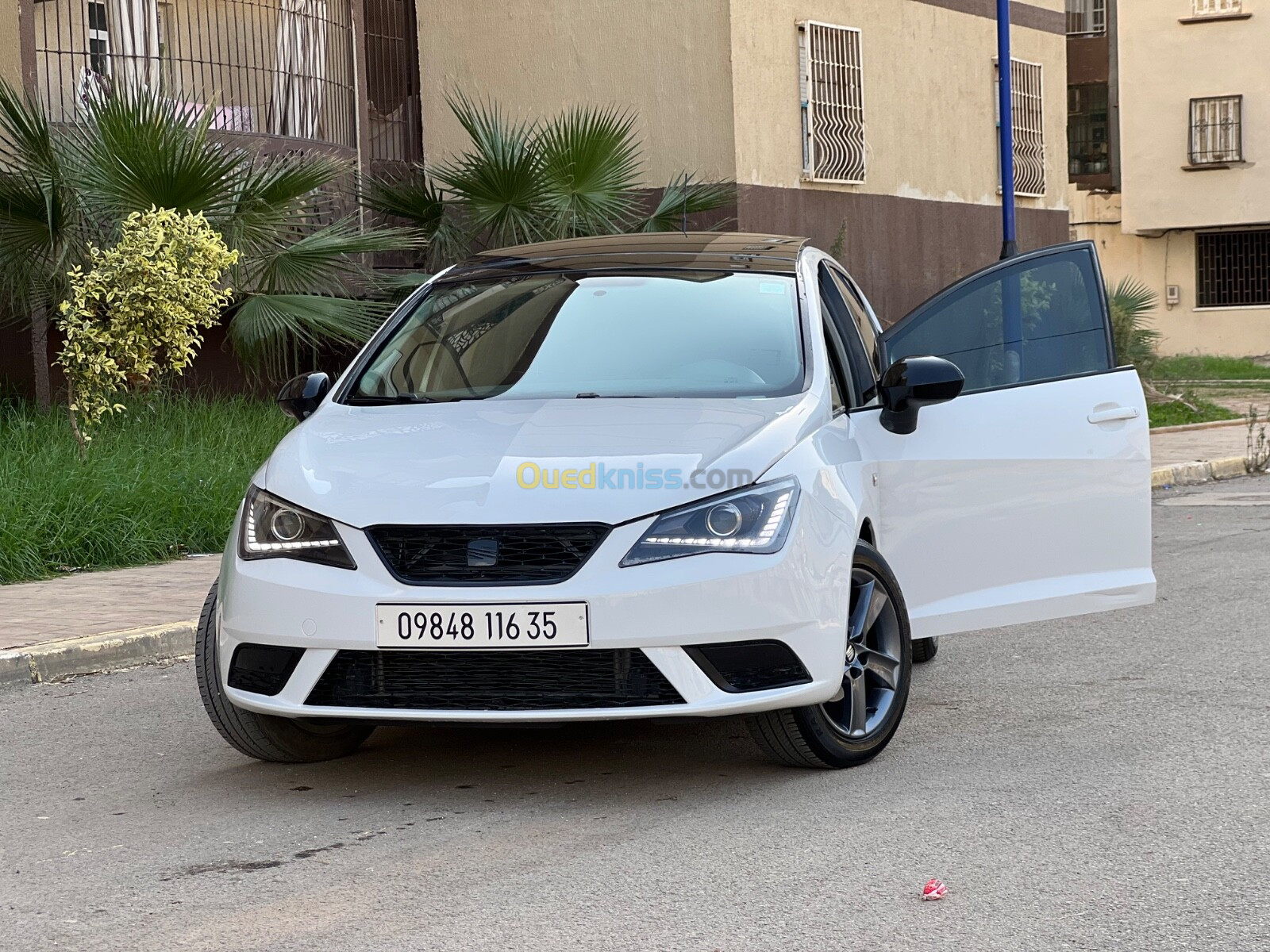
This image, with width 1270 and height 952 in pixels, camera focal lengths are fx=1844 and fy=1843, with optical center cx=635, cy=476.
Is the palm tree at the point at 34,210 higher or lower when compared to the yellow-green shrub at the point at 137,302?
higher

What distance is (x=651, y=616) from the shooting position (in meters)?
4.89

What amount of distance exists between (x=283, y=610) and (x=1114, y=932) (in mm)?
2374

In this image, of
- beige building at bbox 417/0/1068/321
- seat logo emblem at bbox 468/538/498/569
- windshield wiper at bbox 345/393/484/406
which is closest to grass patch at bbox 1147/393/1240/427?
beige building at bbox 417/0/1068/321

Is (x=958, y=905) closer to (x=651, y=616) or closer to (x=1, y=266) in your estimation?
(x=651, y=616)

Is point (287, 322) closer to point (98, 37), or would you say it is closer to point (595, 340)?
point (98, 37)

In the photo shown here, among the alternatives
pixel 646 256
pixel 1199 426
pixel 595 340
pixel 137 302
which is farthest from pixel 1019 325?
pixel 1199 426

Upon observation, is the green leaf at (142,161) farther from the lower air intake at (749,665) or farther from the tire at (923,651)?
the lower air intake at (749,665)

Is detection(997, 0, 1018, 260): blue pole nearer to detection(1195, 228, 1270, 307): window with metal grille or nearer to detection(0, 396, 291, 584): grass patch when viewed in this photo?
detection(0, 396, 291, 584): grass patch

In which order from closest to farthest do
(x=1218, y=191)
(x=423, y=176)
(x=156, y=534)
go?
(x=156, y=534) → (x=423, y=176) → (x=1218, y=191)

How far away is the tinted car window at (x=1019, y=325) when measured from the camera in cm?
671

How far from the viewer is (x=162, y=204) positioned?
478 inches

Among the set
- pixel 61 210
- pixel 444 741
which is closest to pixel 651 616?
pixel 444 741

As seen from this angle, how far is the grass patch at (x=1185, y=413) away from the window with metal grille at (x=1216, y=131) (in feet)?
41.8

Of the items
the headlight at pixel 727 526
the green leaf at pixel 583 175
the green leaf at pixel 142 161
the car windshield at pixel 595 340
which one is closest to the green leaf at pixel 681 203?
the green leaf at pixel 583 175
